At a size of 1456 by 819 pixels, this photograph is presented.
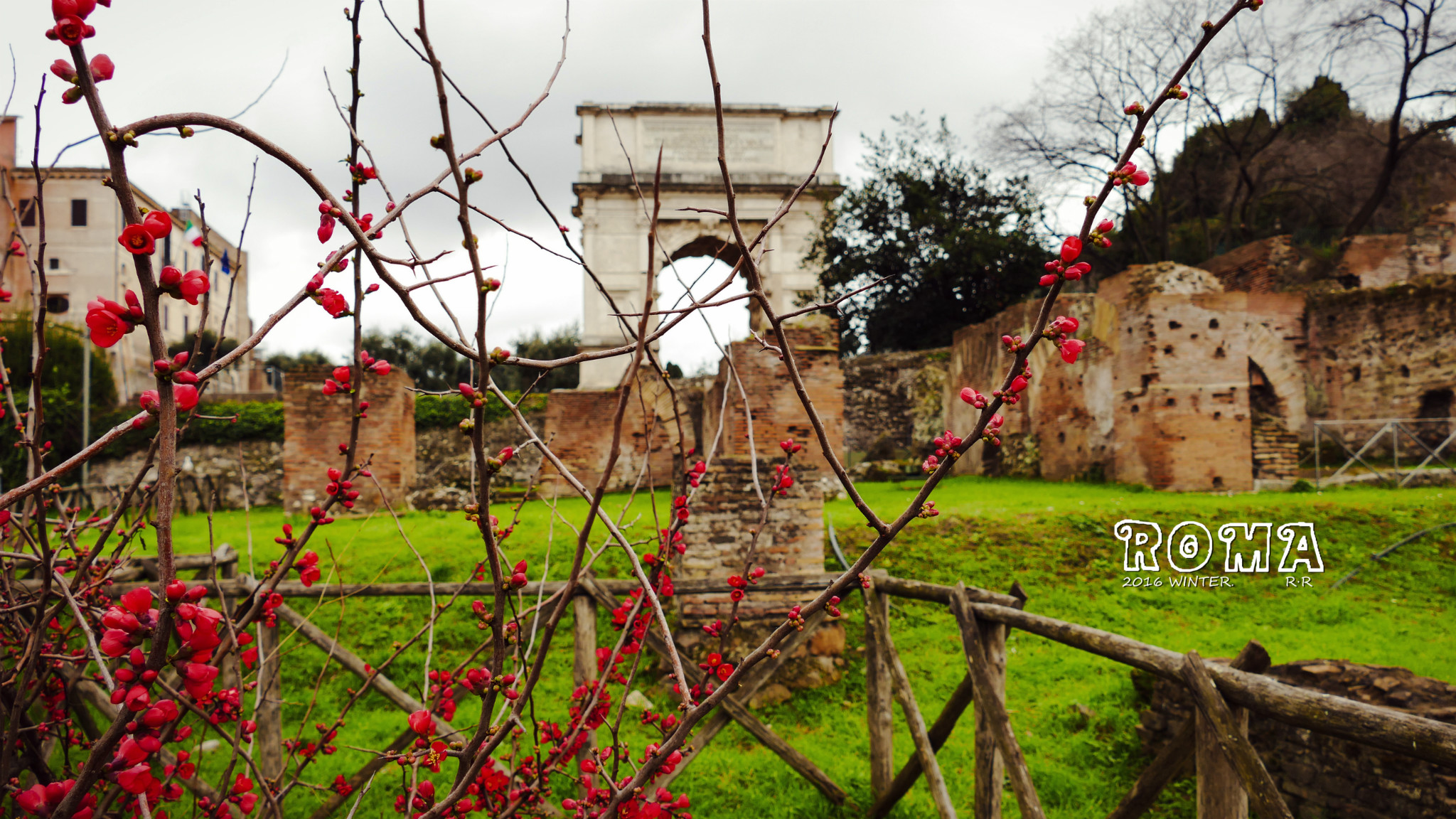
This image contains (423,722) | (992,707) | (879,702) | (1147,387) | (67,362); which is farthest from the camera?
(67,362)

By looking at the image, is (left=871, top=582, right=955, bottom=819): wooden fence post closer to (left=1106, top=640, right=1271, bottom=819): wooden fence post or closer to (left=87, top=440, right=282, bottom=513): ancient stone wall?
(left=1106, top=640, right=1271, bottom=819): wooden fence post

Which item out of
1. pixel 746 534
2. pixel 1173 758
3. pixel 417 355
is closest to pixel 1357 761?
pixel 1173 758

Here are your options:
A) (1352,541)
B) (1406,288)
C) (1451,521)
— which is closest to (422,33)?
(1352,541)

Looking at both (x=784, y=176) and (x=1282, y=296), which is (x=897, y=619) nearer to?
(x=1282, y=296)

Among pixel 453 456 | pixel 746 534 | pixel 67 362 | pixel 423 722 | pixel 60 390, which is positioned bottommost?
pixel 746 534

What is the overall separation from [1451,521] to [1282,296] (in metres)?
9.47

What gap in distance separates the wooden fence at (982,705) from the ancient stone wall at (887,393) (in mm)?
14391

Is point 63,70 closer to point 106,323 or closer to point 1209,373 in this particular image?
point 106,323

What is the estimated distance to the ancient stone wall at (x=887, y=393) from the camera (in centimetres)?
1866

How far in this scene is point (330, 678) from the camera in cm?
538

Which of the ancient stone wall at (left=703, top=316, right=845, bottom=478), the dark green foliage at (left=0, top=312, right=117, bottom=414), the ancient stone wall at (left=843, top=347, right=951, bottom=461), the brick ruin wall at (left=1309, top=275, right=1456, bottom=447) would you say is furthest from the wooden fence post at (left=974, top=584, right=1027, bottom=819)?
the dark green foliage at (left=0, top=312, right=117, bottom=414)

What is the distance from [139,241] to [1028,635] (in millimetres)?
6520

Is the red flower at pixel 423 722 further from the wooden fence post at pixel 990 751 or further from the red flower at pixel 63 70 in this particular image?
the wooden fence post at pixel 990 751

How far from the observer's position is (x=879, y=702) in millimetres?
3871
